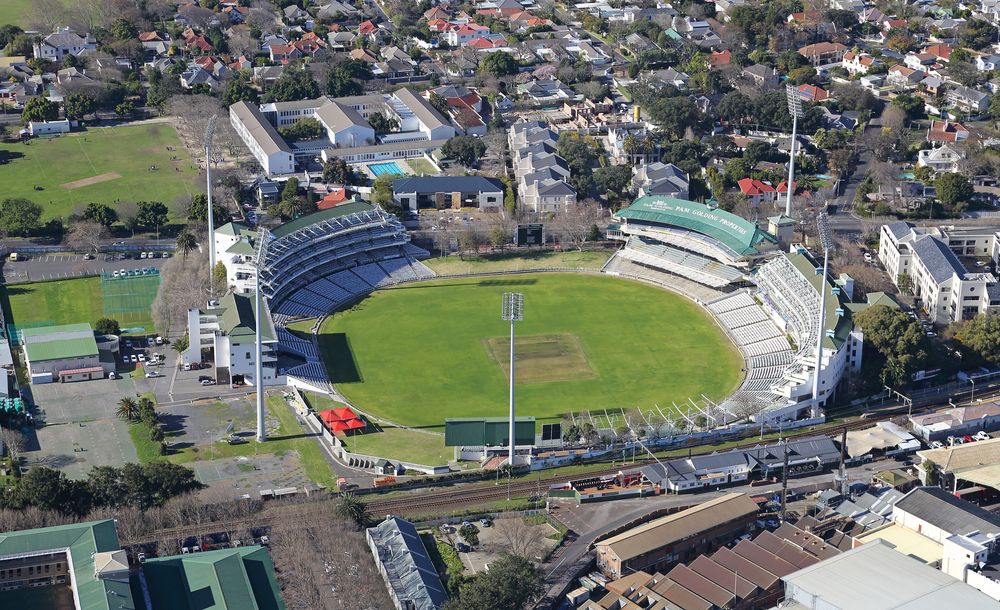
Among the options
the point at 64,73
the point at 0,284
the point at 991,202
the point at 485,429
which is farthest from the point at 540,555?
the point at 64,73

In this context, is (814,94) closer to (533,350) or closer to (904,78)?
(904,78)

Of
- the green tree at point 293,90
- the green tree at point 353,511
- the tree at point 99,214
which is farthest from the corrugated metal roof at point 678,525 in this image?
the green tree at point 293,90

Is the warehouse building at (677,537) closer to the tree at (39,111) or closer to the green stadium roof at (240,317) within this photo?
the green stadium roof at (240,317)

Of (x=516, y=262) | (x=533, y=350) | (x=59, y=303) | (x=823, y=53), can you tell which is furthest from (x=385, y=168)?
(x=823, y=53)

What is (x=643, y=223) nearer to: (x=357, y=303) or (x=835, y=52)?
(x=357, y=303)

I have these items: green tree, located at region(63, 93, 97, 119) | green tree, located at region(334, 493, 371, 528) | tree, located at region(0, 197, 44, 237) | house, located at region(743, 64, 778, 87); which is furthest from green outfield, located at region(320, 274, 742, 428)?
green tree, located at region(63, 93, 97, 119)

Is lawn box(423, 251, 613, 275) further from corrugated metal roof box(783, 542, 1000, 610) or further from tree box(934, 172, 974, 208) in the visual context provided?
corrugated metal roof box(783, 542, 1000, 610)
